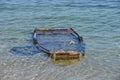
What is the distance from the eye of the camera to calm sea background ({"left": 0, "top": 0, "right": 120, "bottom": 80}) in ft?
41.1

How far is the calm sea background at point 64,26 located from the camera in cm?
1252

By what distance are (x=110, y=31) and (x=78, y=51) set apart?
4.73 meters

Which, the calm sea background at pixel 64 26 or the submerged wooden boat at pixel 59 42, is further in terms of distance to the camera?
the submerged wooden boat at pixel 59 42

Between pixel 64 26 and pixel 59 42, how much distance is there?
3605mm

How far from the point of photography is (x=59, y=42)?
51.8 feet

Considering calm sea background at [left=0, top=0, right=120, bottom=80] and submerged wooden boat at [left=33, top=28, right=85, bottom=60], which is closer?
calm sea background at [left=0, top=0, right=120, bottom=80]

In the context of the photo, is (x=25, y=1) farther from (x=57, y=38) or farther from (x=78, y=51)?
(x=78, y=51)

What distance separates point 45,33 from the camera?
675 inches

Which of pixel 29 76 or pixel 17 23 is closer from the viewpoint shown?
pixel 29 76

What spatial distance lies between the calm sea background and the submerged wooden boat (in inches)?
13.0

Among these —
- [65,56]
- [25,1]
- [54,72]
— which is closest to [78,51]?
[65,56]

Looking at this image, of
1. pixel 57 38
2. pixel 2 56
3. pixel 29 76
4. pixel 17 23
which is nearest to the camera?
pixel 29 76

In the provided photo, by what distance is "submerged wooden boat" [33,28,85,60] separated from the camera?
541 inches

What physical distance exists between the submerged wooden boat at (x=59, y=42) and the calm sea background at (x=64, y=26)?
1.08 feet
